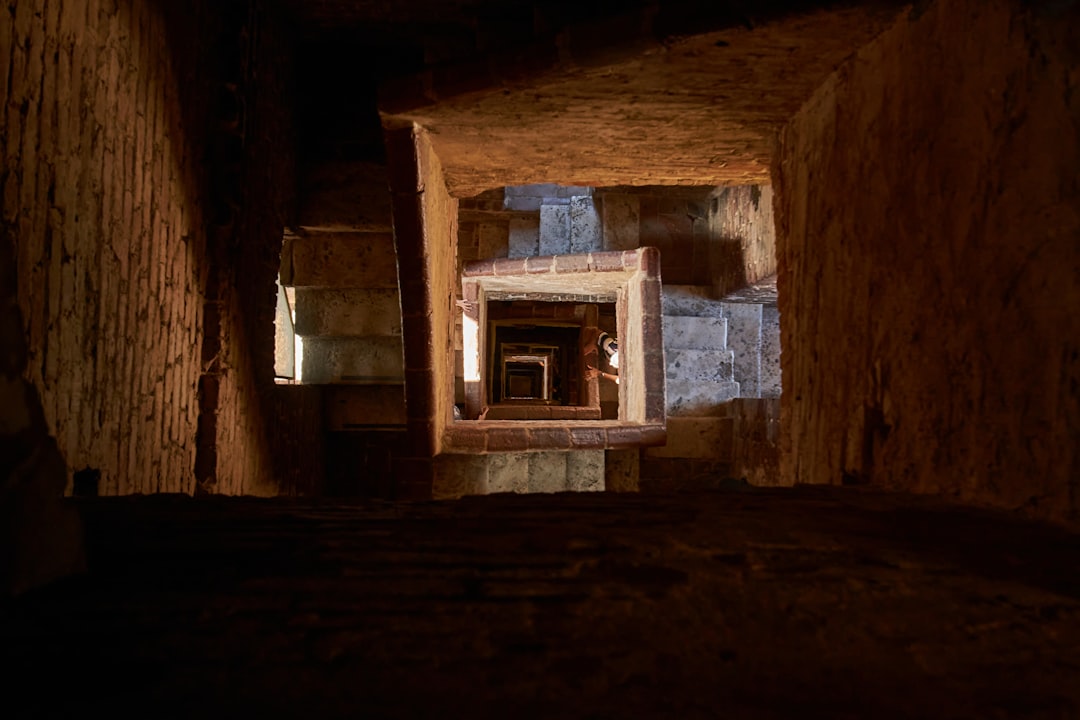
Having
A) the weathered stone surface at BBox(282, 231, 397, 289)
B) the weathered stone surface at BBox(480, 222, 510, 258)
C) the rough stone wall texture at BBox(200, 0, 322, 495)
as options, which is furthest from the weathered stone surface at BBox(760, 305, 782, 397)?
the rough stone wall texture at BBox(200, 0, 322, 495)

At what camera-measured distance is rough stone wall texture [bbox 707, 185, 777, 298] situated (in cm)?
603

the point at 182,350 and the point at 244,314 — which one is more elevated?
the point at 244,314

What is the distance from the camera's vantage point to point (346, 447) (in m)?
5.62

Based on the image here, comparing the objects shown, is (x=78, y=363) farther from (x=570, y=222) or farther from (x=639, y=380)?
(x=570, y=222)

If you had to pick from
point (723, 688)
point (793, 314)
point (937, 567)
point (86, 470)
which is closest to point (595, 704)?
point (723, 688)

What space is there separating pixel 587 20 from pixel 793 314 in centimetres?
167

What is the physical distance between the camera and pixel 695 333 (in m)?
6.90

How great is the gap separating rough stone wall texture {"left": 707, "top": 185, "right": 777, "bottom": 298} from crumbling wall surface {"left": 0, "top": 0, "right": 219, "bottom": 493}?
4.59m

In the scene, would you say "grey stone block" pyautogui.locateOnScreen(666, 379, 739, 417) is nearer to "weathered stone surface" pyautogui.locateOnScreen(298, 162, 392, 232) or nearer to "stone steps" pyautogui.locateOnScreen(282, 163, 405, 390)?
"stone steps" pyautogui.locateOnScreen(282, 163, 405, 390)

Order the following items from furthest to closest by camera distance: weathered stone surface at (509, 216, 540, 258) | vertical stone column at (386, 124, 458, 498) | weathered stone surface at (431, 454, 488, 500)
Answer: weathered stone surface at (509, 216, 540, 258) < weathered stone surface at (431, 454, 488, 500) < vertical stone column at (386, 124, 458, 498)

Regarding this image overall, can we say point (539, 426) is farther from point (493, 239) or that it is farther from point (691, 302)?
point (493, 239)

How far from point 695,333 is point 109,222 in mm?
5466

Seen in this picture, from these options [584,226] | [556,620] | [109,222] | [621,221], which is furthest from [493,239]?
[556,620]

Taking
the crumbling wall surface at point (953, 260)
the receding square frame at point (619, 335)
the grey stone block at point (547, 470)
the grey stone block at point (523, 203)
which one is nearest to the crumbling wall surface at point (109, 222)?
the receding square frame at point (619, 335)
